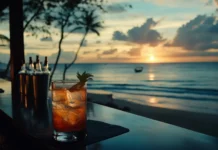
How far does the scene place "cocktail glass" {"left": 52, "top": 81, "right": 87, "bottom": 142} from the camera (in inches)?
25.1

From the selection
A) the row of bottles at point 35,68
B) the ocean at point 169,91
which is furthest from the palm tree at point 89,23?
the row of bottles at point 35,68

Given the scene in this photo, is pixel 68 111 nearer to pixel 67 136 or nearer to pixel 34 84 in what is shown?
pixel 67 136

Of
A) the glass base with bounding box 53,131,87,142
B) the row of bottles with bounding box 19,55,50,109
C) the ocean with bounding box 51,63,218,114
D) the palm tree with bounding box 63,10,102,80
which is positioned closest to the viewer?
the glass base with bounding box 53,131,87,142

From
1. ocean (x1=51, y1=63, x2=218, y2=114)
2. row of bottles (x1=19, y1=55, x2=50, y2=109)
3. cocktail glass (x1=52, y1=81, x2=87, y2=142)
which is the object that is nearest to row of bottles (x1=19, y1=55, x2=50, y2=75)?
row of bottles (x1=19, y1=55, x2=50, y2=109)

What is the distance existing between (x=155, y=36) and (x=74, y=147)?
3098 cm

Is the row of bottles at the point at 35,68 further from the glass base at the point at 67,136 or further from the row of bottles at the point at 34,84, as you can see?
the glass base at the point at 67,136

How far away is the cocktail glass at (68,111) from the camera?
0.64 meters

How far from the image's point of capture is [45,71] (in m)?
1.08

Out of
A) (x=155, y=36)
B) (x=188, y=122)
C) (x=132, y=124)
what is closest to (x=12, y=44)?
(x=132, y=124)

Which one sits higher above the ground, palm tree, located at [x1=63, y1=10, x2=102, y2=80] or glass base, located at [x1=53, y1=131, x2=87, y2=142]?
palm tree, located at [x1=63, y1=10, x2=102, y2=80]

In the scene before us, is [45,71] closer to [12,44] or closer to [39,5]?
[12,44]

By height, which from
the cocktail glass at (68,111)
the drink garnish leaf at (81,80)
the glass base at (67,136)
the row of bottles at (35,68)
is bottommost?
the glass base at (67,136)

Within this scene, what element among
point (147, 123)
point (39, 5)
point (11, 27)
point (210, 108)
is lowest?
point (210, 108)

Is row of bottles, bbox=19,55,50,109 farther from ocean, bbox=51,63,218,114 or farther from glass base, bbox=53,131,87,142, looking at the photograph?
ocean, bbox=51,63,218,114
